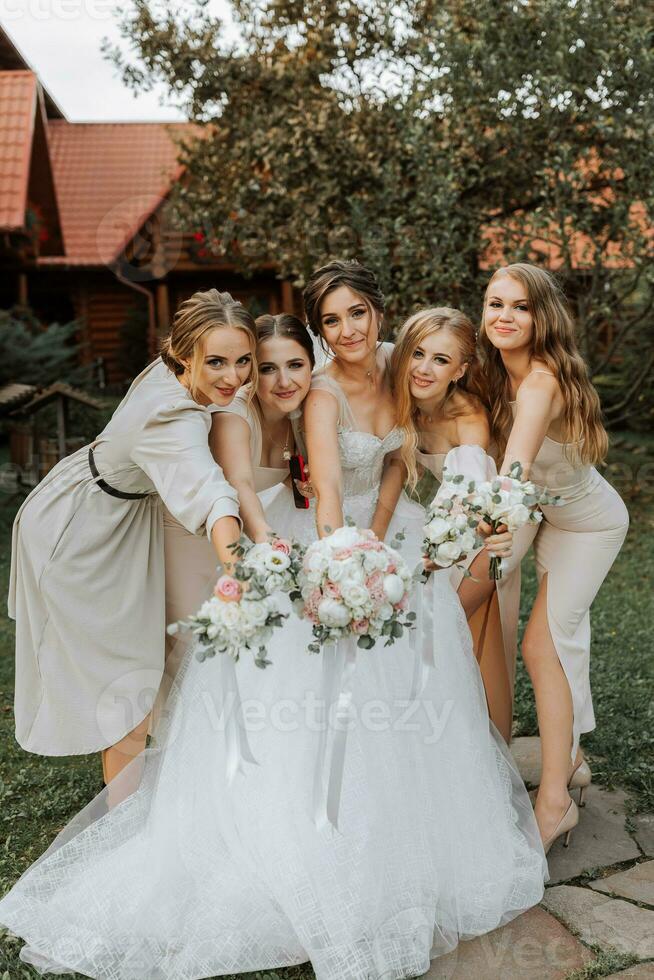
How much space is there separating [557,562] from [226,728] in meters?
1.41

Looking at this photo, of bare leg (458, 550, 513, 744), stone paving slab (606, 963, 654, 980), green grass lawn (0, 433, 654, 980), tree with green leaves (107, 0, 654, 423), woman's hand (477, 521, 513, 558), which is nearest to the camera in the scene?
stone paving slab (606, 963, 654, 980)

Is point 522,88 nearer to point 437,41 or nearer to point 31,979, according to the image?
point 437,41

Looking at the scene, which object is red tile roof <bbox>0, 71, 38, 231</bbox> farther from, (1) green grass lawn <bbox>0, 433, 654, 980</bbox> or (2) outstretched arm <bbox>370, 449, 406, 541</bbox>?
(2) outstretched arm <bbox>370, 449, 406, 541</bbox>

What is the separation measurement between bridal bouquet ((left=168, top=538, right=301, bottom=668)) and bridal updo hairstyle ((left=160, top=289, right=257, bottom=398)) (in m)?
0.87

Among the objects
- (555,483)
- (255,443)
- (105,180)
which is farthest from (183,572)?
(105,180)

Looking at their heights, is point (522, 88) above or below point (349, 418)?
above

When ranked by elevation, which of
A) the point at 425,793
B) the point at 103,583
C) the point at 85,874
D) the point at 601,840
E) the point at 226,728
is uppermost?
the point at 103,583

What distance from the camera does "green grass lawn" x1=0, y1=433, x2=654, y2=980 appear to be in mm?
3393

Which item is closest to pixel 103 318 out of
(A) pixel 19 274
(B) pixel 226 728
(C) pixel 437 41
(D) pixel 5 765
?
(A) pixel 19 274

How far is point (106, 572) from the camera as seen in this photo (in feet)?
10.1

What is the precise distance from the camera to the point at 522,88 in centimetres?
775

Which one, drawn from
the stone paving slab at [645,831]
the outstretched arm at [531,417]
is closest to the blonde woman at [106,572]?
the outstretched arm at [531,417]

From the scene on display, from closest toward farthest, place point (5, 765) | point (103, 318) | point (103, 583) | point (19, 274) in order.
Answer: point (103, 583) → point (5, 765) → point (19, 274) → point (103, 318)

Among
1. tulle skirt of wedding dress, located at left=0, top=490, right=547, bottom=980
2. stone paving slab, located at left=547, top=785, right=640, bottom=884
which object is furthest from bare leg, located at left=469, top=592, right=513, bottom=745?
tulle skirt of wedding dress, located at left=0, top=490, right=547, bottom=980
